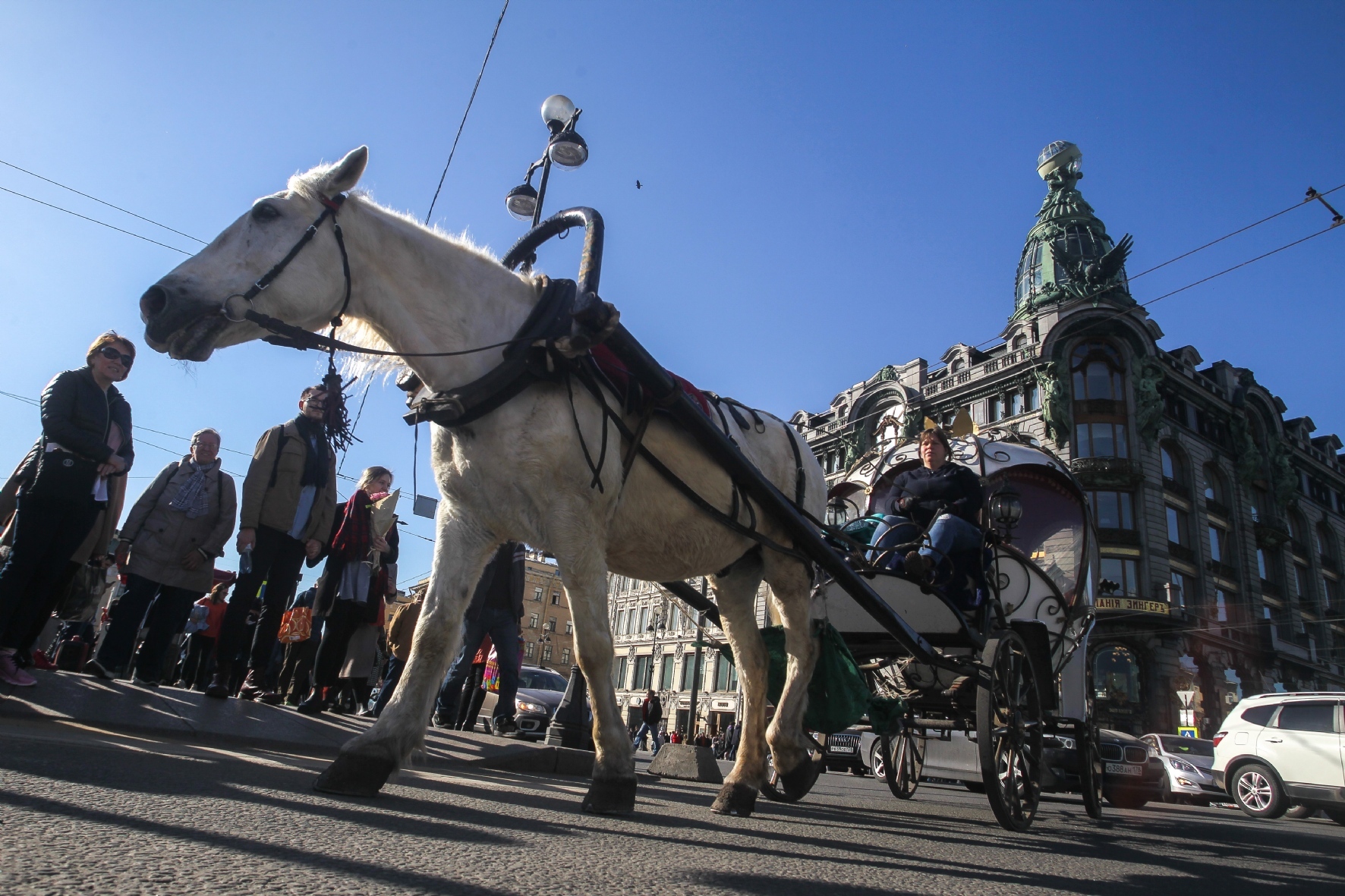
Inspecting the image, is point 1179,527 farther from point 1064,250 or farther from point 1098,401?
point 1064,250

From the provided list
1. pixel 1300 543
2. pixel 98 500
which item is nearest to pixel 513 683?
pixel 98 500

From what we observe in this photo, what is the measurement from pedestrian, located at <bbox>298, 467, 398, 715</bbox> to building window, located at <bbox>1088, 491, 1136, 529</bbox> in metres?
37.0

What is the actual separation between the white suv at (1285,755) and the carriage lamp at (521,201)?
12.5 metres

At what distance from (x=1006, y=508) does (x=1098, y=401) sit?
37.4 m

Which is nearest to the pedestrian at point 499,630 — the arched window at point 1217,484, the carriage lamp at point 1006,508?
the carriage lamp at point 1006,508

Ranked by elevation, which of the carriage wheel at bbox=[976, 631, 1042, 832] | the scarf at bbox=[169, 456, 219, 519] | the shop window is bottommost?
the carriage wheel at bbox=[976, 631, 1042, 832]

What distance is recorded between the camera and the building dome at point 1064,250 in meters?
41.9

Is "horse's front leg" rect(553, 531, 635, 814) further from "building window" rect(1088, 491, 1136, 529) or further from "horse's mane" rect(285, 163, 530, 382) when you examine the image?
"building window" rect(1088, 491, 1136, 529)

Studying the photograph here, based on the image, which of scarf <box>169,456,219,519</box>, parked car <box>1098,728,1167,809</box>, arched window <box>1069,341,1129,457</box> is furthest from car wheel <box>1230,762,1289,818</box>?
arched window <box>1069,341,1129,457</box>

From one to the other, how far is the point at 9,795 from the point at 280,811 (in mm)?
570

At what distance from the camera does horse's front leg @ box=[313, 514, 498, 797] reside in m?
2.67

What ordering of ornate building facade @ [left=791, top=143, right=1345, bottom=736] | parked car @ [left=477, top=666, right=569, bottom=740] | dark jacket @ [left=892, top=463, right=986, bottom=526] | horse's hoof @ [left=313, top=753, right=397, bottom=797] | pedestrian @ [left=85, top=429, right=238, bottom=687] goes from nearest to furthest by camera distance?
horse's hoof @ [left=313, top=753, right=397, bottom=797]
pedestrian @ [left=85, top=429, right=238, bottom=687]
dark jacket @ [left=892, top=463, right=986, bottom=526]
parked car @ [left=477, top=666, right=569, bottom=740]
ornate building facade @ [left=791, top=143, right=1345, bottom=736]

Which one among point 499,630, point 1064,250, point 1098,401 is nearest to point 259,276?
point 499,630

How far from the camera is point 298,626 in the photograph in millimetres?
6836
